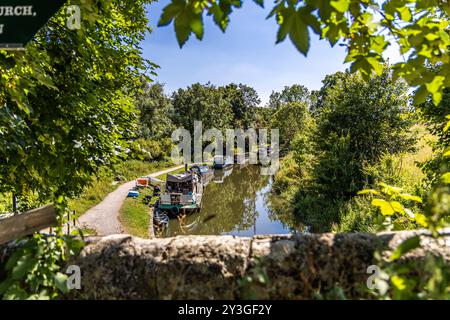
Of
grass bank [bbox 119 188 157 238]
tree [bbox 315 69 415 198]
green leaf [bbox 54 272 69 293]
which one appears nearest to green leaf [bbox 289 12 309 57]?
green leaf [bbox 54 272 69 293]

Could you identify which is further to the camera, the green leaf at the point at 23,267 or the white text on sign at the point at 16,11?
the white text on sign at the point at 16,11

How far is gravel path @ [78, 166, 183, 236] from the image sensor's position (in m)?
13.9

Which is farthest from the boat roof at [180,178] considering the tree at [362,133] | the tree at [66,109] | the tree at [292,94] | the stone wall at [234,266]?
the tree at [292,94]

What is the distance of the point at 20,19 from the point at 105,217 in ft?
51.1

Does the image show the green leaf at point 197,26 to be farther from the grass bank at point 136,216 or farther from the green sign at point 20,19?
the grass bank at point 136,216

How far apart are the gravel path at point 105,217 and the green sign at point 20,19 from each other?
35.0 feet

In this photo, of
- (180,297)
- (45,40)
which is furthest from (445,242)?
(45,40)

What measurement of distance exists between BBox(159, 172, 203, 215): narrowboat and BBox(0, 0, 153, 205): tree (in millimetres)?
12882

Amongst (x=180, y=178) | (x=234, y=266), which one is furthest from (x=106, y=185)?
(x=234, y=266)

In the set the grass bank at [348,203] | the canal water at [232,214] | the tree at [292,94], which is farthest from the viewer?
the tree at [292,94]

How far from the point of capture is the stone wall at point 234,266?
1.69 meters

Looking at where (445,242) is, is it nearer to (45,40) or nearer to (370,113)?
(45,40)

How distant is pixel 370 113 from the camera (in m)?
16.2

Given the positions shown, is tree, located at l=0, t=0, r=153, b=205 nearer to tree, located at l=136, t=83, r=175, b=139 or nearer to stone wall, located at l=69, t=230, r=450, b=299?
stone wall, located at l=69, t=230, r=450, b=299
